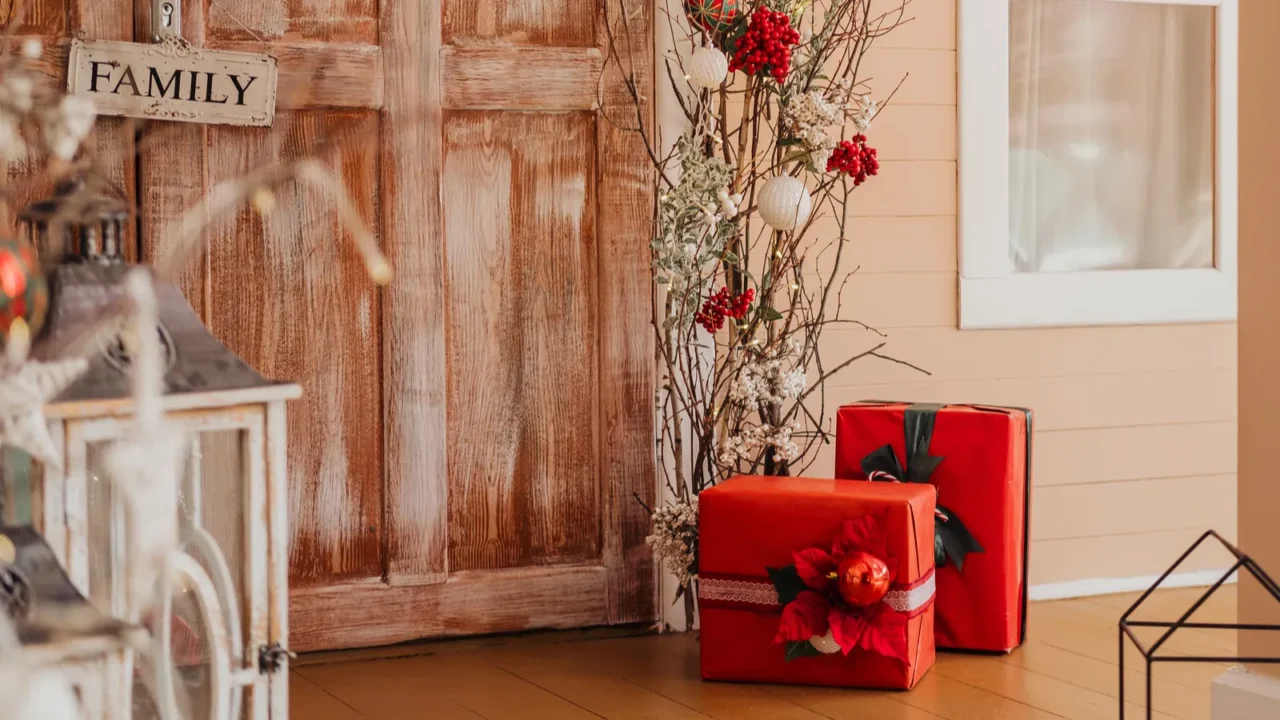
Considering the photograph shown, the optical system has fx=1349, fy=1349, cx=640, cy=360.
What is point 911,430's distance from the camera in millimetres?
2662

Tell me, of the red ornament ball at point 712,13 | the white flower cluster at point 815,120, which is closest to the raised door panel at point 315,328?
the red ornament ball at point 712,13

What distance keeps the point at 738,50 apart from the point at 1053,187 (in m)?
1.01

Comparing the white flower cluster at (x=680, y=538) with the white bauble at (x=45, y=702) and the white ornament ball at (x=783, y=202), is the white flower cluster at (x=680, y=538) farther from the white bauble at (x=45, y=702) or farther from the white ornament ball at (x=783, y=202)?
the white bauble at (x=45, y=702)

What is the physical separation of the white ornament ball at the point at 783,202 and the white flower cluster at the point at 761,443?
15.8 inches

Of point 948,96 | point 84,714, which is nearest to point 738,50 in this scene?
point 948,96

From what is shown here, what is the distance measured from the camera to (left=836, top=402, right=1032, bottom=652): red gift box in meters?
2.64

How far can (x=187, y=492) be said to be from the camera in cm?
119

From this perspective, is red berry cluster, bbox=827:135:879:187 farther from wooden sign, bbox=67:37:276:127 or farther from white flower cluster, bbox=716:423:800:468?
wooden sign, bbox=67:37:276:127

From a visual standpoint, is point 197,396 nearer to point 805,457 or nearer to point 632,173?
point 632,173

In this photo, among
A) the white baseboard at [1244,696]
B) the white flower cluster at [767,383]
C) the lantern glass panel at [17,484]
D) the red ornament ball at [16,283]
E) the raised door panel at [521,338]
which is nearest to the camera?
the red ornament ball at [16,283]

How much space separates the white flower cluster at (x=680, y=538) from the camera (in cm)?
267

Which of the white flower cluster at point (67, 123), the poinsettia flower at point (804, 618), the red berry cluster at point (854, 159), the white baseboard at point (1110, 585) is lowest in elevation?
the white baseboard at point (1110, 585)

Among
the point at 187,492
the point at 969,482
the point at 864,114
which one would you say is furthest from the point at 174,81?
the point at 969,482

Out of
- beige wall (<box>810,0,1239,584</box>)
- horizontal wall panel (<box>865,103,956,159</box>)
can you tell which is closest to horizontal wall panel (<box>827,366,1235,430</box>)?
beige wall (<box>810,0,1239,584</box>)
